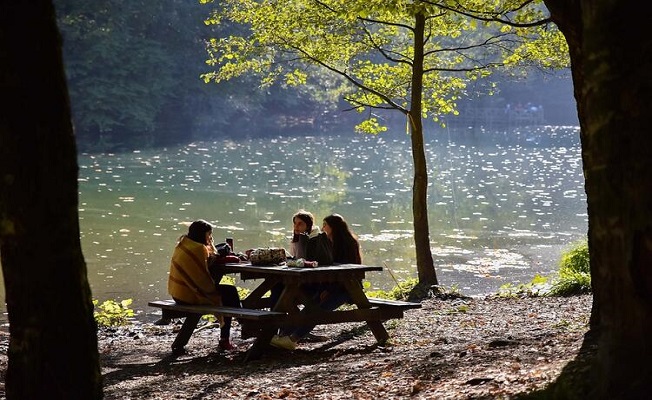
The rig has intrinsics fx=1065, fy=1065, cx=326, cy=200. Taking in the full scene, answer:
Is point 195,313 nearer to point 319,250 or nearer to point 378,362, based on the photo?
point 319,250

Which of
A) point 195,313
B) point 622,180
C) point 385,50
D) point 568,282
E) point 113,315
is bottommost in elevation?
point 113,315

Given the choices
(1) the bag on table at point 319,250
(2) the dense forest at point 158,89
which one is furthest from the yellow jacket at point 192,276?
(2) the dense forest at point 158,89

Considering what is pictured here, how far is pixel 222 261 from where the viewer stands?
1042cm

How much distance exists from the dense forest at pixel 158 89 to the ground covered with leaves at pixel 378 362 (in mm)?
40683

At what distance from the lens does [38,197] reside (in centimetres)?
539

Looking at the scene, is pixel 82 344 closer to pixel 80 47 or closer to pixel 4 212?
pixel 4 212

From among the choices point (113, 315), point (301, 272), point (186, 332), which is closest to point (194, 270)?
point (186, 332)

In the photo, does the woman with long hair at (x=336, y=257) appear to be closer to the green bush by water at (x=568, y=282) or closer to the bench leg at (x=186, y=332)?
the bench leg at (x=186, y=332)

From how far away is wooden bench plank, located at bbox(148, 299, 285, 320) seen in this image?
31.3 ft

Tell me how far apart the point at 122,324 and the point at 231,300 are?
4.74 meters

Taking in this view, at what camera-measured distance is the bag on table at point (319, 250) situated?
1014cm

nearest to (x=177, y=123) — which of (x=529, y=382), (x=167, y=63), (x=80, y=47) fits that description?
(x=167, y=63)

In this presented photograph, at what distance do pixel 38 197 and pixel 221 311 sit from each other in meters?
4.45

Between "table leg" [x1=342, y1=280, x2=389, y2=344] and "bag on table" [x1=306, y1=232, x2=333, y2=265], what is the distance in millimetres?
289
